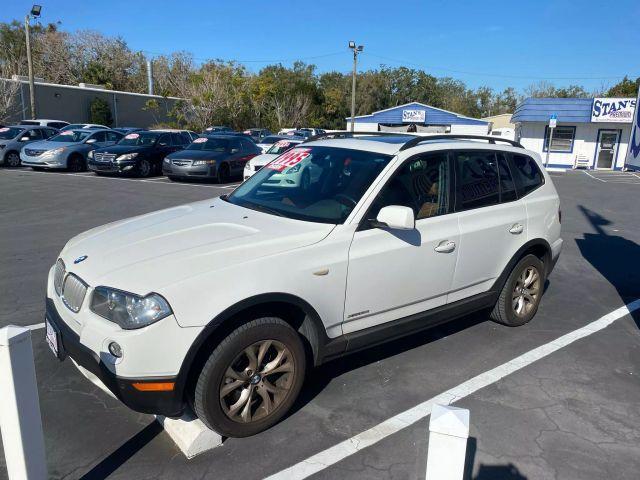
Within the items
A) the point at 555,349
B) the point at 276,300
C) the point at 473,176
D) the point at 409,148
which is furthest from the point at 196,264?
the point at 555,349

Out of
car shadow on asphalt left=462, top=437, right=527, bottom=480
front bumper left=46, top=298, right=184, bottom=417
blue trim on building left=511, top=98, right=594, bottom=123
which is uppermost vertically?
blue trim on building left=511, top=98, right=594, bottom=123

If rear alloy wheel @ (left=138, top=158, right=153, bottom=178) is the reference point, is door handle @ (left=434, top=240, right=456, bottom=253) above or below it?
above

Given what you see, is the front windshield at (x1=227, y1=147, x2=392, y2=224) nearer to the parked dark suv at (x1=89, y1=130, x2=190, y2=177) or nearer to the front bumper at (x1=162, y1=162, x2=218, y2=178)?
the front bumper at (x1=162, y1=162, x2=218, y2=178)

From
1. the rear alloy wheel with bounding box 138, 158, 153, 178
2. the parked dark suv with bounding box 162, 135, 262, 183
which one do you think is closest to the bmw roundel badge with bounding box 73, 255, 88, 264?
the parked dark suv with bounding box 162, 135, 262, 183

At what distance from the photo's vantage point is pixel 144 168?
17.0 meters

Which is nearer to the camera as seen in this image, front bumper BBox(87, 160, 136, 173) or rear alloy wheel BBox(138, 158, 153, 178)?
front bumper BBox(87, 160, 136, 173)

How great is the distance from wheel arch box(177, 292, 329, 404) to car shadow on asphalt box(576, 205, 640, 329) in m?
3.74

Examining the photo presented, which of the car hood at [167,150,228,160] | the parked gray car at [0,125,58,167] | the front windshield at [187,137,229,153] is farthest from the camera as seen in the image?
the parked gray car at [0,125,58,167]

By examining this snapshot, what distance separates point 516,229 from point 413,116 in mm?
42490

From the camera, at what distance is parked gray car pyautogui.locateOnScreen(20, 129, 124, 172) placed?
17656 millimetres

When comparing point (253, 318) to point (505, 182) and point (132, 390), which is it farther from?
point (505, 182)

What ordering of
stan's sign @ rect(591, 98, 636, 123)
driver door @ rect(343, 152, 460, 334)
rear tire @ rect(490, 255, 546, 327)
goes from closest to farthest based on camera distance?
driver door @ rect(343, 152, 460, 334) < rear tire @ rect(490, 255, 546, 327) < stan's sign @ rect(591, 98, 636, 123)

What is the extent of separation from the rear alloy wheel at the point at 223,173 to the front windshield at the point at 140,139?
10.8ft

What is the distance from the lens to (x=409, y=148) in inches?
156
